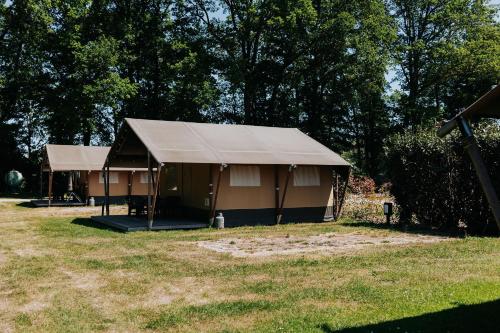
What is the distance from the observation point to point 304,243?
12.2 meters

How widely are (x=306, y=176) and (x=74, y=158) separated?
14.9 metres

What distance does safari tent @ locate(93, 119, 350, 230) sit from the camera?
15.8 m

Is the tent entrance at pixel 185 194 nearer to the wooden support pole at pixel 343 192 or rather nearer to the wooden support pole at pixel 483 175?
the wooden support pole at pixel 343 192

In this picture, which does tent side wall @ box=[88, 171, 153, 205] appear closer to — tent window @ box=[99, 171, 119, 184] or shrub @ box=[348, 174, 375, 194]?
tent window @ box=[99, 171, 119, 184]

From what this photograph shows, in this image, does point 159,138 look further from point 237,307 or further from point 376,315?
point 376,315

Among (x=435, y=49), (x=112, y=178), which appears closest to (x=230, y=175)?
(x=112, y=178)

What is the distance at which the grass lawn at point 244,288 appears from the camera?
5570mm

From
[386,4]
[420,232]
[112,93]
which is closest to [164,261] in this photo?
[420,232]

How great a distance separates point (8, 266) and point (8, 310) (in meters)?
3.23

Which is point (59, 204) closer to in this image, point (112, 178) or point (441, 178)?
point (112, 178)

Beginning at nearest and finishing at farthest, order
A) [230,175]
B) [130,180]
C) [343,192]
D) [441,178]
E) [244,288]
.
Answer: [244,288] < [441,178] < [230,175] < [343,192] < [130,180]

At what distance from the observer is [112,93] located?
109ft

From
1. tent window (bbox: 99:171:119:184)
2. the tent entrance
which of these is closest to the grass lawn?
the tent entrance

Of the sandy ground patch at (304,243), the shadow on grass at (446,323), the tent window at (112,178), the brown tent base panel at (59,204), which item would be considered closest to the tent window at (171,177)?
the sandy ground patch at (304,243)
